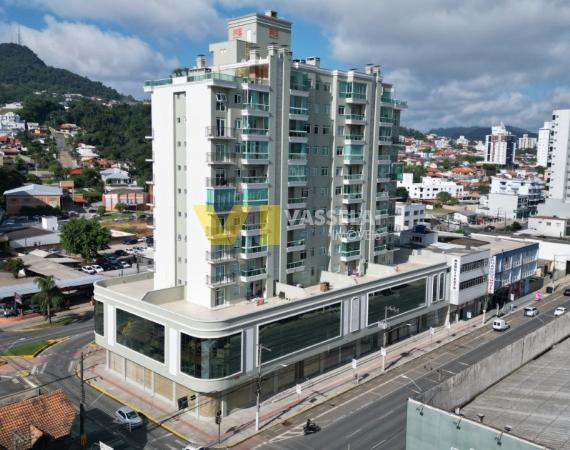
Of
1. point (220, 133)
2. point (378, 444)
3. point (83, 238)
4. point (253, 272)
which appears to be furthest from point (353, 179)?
point (83, 238)

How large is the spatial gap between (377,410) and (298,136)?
2984 cm

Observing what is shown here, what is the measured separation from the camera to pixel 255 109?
54375 millimetres

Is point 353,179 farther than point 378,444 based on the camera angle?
Yes

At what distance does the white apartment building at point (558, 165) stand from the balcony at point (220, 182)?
464 ft

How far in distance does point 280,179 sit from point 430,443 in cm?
3403

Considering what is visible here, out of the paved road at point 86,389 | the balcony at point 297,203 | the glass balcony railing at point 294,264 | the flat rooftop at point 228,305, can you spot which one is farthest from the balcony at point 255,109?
the paved road at point 86,389

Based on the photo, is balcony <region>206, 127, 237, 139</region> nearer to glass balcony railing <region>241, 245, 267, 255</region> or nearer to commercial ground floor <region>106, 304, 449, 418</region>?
glass balcony railing <region>241, 245, 267, 255</region>

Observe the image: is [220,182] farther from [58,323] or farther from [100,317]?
[58,323]

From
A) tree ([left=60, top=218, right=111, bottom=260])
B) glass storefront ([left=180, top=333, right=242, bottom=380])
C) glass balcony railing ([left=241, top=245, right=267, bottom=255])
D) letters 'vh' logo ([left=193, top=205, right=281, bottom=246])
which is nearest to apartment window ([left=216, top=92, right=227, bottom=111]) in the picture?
letters 'vh' logo ([left=193, top=205, right=281, bottom=246])

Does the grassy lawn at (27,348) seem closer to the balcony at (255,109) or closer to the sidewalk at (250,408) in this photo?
the sidewalk at (250,408)

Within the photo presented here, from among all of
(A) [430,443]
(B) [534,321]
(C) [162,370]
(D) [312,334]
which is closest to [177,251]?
(C) [162,370]

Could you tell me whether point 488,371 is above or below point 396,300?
above

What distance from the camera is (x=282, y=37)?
6159cm

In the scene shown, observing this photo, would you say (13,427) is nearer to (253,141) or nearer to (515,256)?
(253,141)
